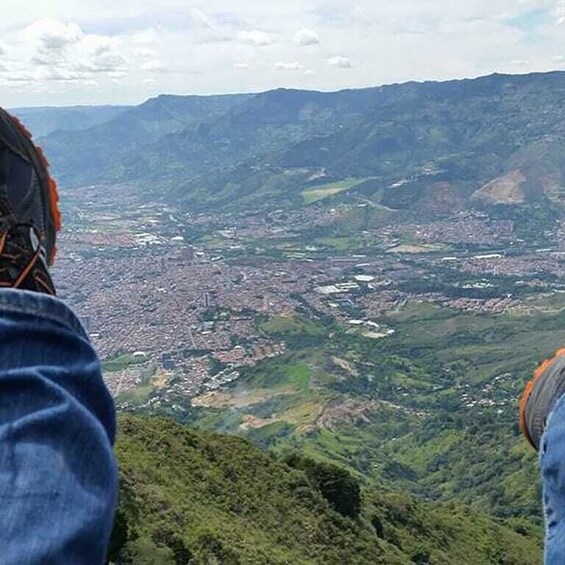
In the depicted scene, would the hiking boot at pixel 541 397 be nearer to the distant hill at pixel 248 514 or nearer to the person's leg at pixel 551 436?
A: the person's leg at pixel 551 436

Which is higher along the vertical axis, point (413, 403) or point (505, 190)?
point (505, 190)

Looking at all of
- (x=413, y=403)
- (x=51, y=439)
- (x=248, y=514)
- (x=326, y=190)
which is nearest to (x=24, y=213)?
(x=51, y=439)

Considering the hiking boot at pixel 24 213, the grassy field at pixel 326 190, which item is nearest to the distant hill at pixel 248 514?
the hiking boot at pixel 24 213

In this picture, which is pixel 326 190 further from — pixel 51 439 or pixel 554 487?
pixel 51 439

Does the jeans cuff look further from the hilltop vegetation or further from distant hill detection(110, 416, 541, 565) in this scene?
the hilltop vegetation

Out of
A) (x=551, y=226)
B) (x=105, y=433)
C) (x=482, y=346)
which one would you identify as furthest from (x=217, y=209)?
(x=105, y=433)

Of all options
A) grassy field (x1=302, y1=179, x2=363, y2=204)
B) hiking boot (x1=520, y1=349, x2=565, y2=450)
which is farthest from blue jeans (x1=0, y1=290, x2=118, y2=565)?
grassy field (x1=302, y1=179, x2=363, y2=204)
